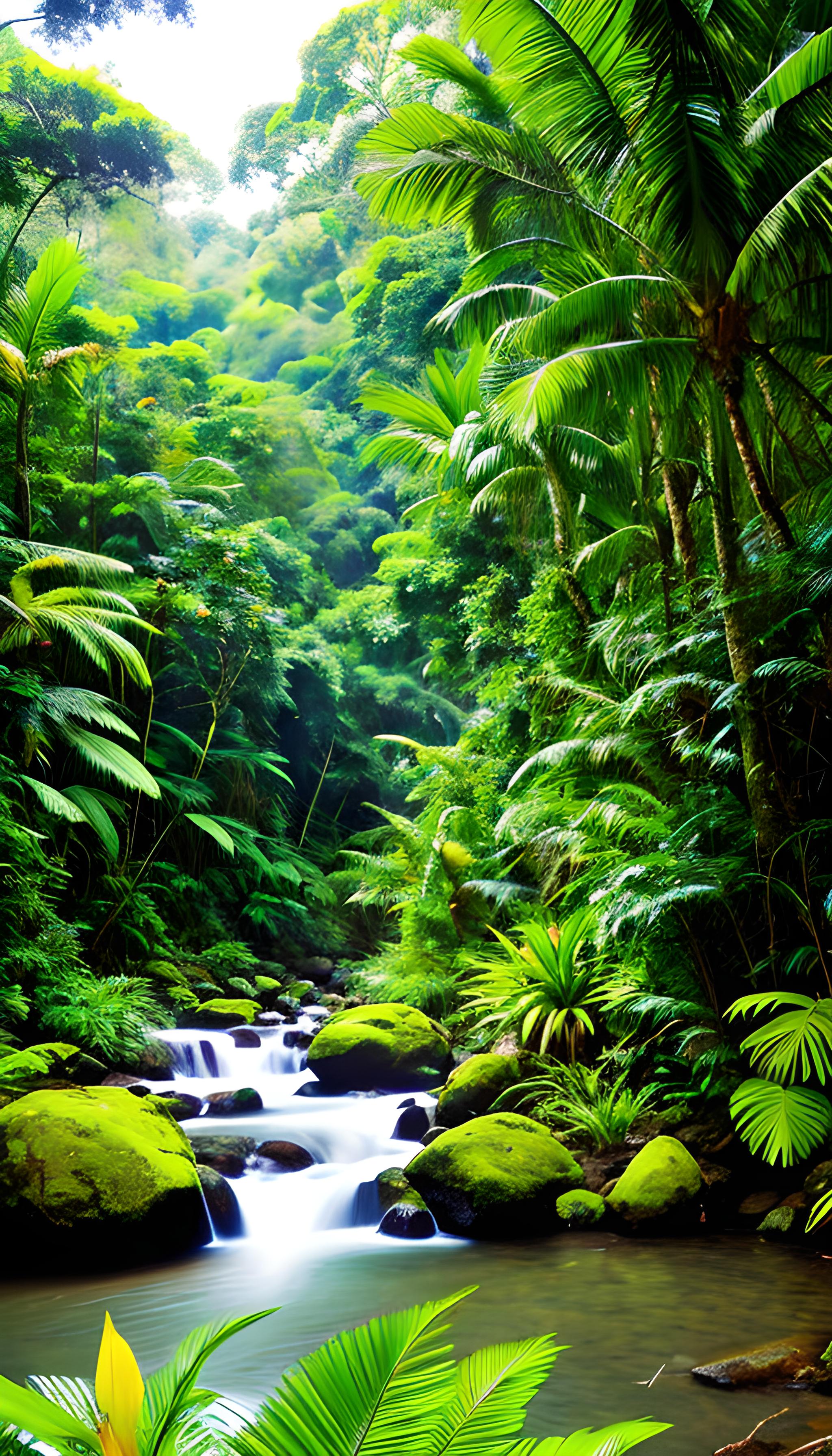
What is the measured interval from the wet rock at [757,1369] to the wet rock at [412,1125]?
380 cm

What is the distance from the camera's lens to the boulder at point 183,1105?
730 cm

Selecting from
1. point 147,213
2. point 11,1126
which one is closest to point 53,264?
point 11,1126

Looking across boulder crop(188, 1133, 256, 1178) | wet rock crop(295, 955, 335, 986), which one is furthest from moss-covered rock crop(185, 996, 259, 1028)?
boulder crop(188, 1133, 256, 1178)

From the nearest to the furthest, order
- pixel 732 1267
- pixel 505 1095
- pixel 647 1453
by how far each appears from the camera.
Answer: pixel 647 1453 < pixel 732 1267 < pixel 505 1095

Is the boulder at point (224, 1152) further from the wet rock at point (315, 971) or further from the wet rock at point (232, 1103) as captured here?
the wet rock at point (315, 971)

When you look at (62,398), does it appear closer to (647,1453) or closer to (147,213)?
(647,1453)

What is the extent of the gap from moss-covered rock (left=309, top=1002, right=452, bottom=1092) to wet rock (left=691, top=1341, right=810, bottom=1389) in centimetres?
510

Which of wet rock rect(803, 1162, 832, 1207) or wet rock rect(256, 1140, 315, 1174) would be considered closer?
wet rock rect(803, 1162, 832, 1207)

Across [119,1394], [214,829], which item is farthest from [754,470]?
[214,829]

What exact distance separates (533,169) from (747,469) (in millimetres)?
4723

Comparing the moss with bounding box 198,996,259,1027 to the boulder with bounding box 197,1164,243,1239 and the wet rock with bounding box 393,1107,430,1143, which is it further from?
the boulder with bounding box 197,1164,243,1239

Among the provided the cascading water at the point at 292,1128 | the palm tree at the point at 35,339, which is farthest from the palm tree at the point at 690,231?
the palm tree at the point at 35,339

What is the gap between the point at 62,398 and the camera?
1140cm

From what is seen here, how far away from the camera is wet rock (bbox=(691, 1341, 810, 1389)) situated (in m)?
3.32
